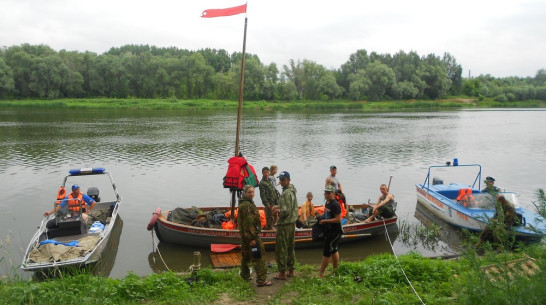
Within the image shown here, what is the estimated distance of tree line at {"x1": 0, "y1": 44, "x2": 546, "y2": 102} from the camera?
73.8m

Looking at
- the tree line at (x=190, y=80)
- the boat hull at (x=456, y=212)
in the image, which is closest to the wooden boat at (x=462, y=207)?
the boat hull at (x=456, y=212)

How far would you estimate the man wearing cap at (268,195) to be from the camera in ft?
35.8

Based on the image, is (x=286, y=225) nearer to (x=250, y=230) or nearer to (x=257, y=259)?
(x=250, y=230)

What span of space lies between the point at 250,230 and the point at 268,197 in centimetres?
370

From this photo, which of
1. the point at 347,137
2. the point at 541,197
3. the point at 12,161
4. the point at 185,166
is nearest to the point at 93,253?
the point at 541,197

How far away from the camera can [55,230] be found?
10836 millimetres

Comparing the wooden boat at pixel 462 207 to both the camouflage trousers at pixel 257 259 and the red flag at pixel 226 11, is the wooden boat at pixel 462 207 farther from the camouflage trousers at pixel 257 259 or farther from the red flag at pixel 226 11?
the red flag at pixel 226 11

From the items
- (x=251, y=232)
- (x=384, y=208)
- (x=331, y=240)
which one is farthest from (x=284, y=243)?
(x=384, y=208)

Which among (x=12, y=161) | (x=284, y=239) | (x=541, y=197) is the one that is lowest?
(x=12, y=161)

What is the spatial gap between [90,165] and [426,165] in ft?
62.5

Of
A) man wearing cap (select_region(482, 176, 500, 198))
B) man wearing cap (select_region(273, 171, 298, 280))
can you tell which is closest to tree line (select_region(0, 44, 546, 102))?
man wearing cap (select_region(482, 176, 500, 198))

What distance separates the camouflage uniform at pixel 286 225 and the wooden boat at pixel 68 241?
459cm

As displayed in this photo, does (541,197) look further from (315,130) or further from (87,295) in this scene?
(315,130)

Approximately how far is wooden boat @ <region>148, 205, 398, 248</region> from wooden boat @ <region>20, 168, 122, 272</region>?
4.72 ft
